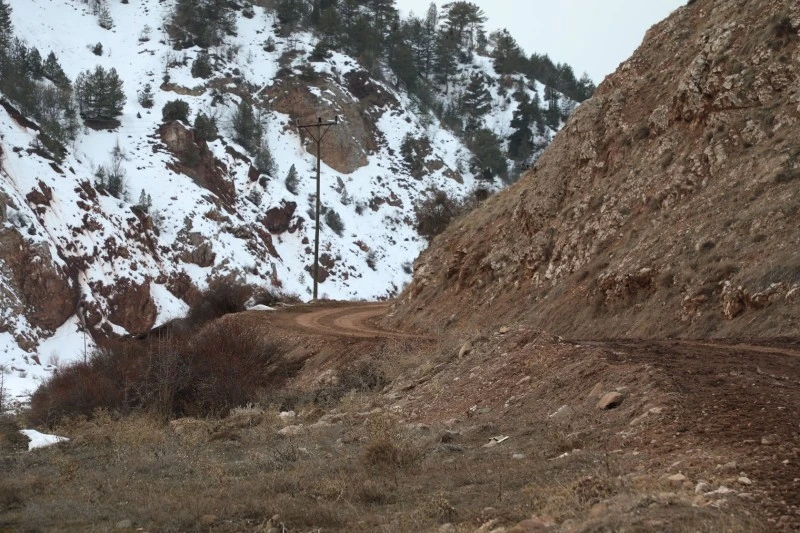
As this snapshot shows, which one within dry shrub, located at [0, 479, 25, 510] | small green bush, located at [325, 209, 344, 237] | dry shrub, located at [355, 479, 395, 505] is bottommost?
dry shrub, located at [355, 479, 395, 505]

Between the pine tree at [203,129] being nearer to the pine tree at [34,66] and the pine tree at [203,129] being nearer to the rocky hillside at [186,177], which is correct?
the rocky hillside at [186,177]

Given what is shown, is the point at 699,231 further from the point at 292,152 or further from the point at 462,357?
the point at 292,152

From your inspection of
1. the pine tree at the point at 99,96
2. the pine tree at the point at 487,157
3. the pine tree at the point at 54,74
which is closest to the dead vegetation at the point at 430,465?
the pine tree at the point at 99,96

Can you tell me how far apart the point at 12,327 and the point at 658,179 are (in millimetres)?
28802

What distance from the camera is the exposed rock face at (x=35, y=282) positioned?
3500 centimetres

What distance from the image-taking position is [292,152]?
6338 cm

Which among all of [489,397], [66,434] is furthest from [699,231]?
[66,434]

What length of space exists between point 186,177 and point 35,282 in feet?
57.4

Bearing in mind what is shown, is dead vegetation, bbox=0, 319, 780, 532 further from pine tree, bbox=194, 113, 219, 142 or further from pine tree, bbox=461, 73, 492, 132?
pine tree, bbox=461, 73, 492, 132

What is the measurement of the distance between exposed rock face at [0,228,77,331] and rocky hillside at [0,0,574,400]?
0.07 metres

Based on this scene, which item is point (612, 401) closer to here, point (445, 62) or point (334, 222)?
point (334, 222)

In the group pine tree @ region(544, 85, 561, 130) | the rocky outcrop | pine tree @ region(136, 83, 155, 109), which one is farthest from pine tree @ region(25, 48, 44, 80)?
pine tree @ region(544, 85, 561, 130)

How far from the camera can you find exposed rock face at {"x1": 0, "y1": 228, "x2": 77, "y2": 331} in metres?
35.0

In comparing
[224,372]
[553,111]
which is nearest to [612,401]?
[224,372]
